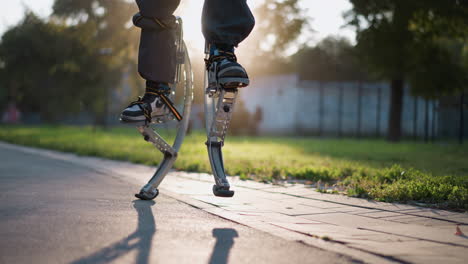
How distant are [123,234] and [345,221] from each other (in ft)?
4.43

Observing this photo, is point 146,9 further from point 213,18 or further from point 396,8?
point 396,8

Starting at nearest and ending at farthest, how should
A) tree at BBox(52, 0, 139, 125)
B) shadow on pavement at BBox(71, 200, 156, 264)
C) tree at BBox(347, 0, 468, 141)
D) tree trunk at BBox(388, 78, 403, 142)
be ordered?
shadow on pavement at BBox(71, 200, 156, 264) → tree at BBox(347, 0, 468, 141) → tree trunk at BBox(388, 78, 403, 142) → tree at BBox(52, 0, 139, 125)

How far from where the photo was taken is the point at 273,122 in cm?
3378

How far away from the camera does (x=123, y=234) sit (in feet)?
9.07

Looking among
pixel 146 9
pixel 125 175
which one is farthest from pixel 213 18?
pixel 125 175

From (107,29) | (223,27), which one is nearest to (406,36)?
(223,27)

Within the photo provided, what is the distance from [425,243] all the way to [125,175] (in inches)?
152

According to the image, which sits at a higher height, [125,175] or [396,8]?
[396,8]

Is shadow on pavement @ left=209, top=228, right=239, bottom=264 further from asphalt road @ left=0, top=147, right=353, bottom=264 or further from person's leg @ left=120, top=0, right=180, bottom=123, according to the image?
person's leg @ left=120, top=0, right=180, bottom=123

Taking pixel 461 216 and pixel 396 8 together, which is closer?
pixel 461 216

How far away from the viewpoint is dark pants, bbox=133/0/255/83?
12.1 feet

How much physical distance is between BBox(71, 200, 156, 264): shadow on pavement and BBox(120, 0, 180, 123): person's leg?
38.6 inches

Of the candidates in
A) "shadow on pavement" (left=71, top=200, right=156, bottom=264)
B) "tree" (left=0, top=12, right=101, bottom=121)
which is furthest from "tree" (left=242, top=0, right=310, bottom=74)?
"shadow on pavement" (left=71, top=200, right=156, bottom=264)

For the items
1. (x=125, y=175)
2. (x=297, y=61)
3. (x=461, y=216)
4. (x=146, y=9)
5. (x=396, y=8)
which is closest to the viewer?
(x=461, y=216)
